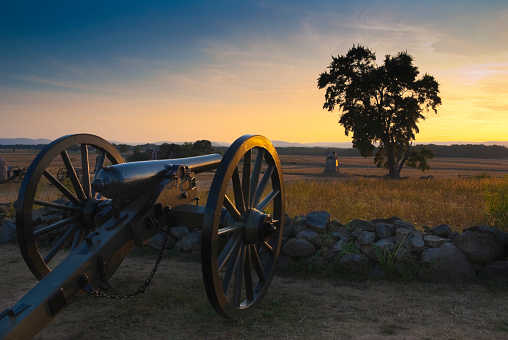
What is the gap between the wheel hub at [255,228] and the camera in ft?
13.4

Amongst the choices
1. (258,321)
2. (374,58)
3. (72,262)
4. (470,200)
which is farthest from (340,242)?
(374,58)

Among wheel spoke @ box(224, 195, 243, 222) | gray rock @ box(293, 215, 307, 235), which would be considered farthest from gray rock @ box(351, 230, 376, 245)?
wheel spoke @ box(224, 195, 243, 222)

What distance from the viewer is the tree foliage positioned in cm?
2388

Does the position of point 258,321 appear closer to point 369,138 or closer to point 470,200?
point 470,200

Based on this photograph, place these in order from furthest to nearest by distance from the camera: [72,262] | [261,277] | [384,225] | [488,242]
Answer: [384,225] < [488,242] < [261,277] < [72,262]

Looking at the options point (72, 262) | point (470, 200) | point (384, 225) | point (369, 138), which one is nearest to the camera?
point (72, 262)

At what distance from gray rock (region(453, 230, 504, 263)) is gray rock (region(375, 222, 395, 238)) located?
2.88 feet

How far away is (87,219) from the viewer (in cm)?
502

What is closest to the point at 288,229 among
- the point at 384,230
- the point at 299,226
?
the point at 299,226

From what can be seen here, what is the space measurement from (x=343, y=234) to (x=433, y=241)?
1207 millimetres

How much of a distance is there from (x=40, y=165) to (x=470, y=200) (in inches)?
375

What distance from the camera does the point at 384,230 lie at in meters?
6.09

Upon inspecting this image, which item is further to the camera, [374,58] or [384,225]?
[374,58]

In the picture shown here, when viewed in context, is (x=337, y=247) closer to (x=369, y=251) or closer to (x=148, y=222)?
(x=369, y=251)
